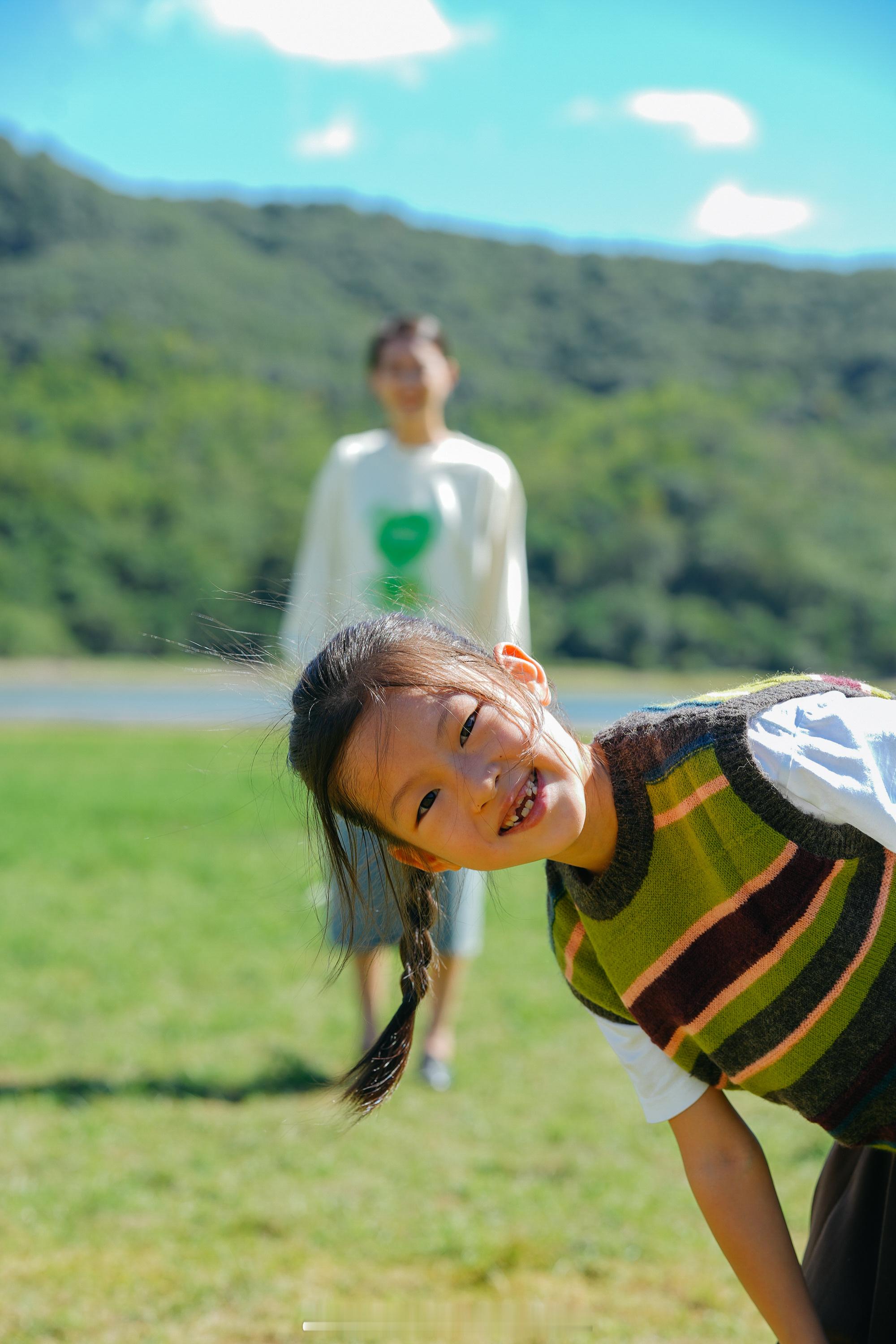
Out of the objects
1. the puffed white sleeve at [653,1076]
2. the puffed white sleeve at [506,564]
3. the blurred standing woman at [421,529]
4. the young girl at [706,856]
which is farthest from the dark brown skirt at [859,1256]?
the puffed white sleeve at [506,564]

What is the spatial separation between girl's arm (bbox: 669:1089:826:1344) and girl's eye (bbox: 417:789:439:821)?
502 millimetres

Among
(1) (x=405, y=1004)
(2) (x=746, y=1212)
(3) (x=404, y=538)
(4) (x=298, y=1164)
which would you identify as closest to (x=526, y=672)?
(1) (x=405, y=1004)

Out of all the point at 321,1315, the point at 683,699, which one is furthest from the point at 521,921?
the point at 683,699

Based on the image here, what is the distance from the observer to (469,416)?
144 feet

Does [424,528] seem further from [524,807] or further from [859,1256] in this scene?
[859,1256]

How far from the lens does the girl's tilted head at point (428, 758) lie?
147cm

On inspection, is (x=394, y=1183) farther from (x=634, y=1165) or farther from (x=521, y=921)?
(x=521, y=921)

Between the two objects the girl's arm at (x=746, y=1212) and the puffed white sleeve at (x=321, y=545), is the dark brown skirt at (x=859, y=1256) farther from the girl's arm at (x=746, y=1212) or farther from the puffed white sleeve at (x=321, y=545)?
the puffed white sleeve at (x=321, y=545)

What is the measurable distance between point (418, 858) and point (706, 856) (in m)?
0.36

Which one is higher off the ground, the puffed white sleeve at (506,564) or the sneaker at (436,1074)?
the puffed white sleeve at (506,564)

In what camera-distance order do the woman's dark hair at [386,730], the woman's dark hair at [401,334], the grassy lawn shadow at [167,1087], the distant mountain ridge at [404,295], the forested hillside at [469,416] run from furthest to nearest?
the distant mountain ridge at [404,295], the forested hillside at [469,416], the woman's dark hair at [401,334], the grassy lawn shadow at [167,1087], the woman's dark hair at [386,730]

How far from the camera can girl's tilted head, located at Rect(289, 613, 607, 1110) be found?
1467 mm

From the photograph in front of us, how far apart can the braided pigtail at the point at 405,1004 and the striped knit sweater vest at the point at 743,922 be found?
0.73ft

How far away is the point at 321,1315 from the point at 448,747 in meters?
1.34
